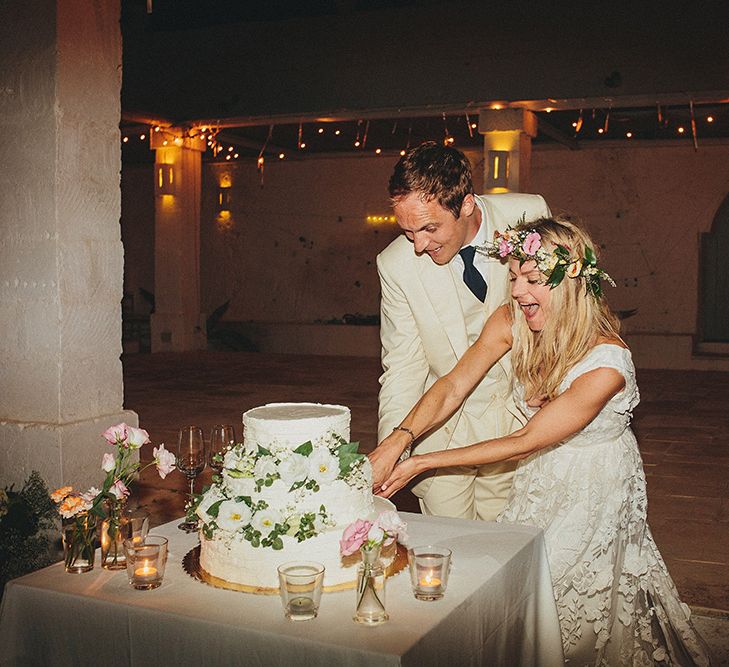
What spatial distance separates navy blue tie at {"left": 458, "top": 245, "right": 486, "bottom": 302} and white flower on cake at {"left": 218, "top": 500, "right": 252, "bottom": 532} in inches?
69.9

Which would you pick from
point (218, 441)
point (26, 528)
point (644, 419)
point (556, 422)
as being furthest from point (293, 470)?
point (644, 419)

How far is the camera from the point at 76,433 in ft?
14.4

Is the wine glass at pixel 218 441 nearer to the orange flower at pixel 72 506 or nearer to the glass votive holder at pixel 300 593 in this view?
the orange flower at pixel 72 506

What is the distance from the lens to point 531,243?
2861mm

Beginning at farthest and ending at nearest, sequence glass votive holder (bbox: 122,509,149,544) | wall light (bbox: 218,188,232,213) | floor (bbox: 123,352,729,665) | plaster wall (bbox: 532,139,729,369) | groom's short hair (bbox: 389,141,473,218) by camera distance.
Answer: wall light (bbox: 218,188,232,213), plaster wall (bbox: 532,139,729,369), floor (bbox: 123,352,729,665), groom's short hair (bbox: 389,141,473,218), glass votive holder (bbox: 122,509,149,544)

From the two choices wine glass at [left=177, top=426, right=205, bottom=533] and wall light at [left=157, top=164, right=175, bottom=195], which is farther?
wall light at [left=157, top=164, right=175, bottom=195]

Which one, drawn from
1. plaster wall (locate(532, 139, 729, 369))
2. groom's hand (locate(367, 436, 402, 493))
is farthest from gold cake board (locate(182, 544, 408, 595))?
plaster wall (locate(532, 139, 729, 369))

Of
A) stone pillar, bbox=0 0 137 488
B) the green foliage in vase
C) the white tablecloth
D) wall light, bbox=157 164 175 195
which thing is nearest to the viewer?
the white tablecloth

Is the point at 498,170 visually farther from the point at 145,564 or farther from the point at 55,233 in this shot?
the point at 145,564

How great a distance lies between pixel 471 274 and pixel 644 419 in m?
5.48

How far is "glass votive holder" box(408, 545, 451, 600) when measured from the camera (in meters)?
2.02

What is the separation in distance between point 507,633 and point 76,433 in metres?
2.72

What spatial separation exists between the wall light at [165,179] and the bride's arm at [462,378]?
1142cm

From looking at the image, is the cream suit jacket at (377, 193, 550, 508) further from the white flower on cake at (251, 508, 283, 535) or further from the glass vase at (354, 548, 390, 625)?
the glass vase at (354, 548, 390, 625)
